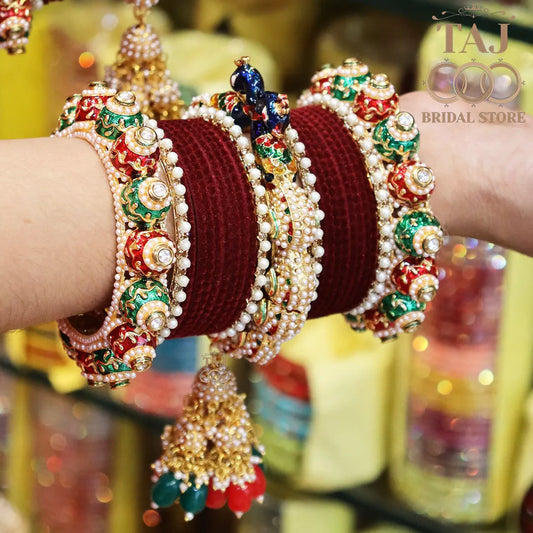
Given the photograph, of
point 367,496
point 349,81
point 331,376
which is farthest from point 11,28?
point 367,496

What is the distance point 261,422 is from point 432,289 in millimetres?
496

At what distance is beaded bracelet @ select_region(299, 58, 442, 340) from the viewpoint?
54 cm

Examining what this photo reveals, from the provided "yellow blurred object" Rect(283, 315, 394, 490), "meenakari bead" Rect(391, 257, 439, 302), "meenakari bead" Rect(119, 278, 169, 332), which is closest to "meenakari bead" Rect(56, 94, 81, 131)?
"meenakari bead" Rect(119, 278, 169, 332)

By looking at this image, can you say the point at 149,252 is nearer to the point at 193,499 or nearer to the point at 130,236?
the point at 130,236

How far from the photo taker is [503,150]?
59 centimetres

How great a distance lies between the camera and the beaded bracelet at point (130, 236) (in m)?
0.47

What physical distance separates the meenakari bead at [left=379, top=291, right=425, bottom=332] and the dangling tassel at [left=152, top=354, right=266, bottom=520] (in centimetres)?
11

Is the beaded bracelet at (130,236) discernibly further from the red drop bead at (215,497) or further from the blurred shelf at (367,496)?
the blurred shelf at (367,496)

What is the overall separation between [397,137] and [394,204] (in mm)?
40

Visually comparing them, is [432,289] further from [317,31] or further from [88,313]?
[317,31]

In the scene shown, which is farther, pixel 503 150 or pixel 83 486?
pixel 83 486

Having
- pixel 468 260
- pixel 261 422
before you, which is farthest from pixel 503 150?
pixel 261 422

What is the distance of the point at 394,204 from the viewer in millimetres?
545

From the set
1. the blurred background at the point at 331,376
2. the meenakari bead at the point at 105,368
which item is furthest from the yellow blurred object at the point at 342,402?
the meenakari bead at the point at 105,368
